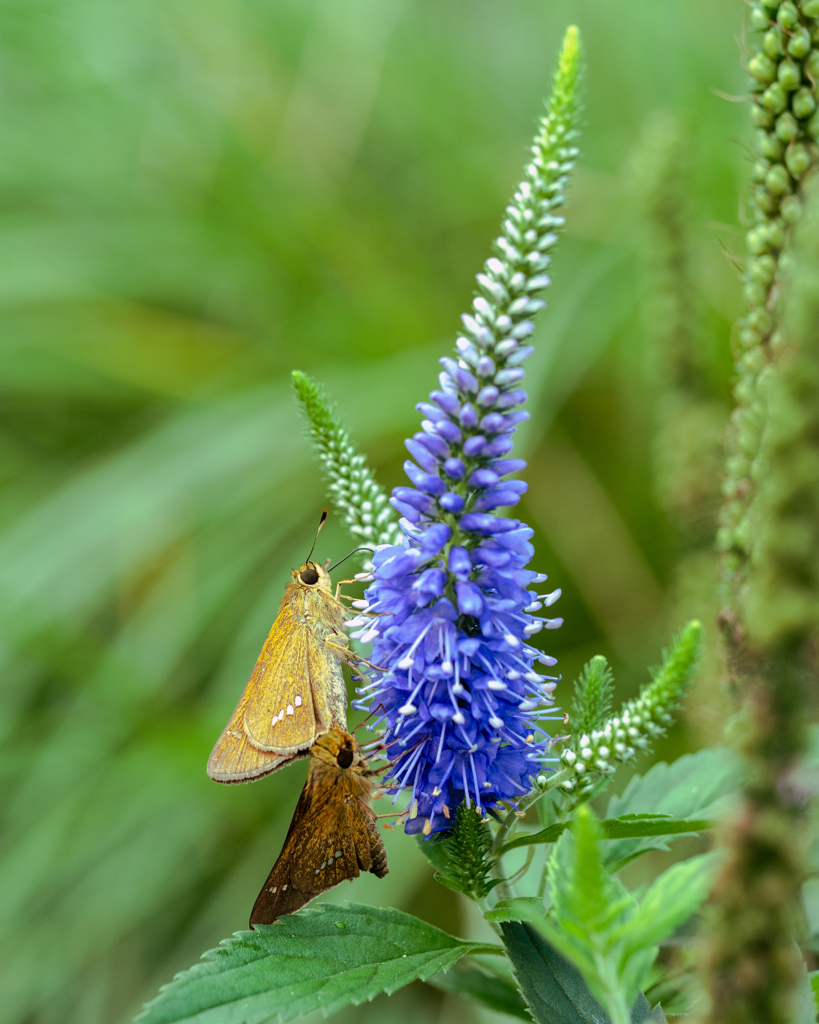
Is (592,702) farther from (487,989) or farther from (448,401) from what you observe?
(487,989)

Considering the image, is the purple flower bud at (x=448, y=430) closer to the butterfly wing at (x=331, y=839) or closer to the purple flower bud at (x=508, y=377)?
the purple flower bud at (x=508, y=377)

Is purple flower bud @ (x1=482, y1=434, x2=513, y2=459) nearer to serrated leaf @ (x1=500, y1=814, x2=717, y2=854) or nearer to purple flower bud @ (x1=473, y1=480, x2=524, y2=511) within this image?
purple flower bud @ (x1=473, y1=480, x2=524, y2=511)

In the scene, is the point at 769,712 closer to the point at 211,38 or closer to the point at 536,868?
the point at 536,868

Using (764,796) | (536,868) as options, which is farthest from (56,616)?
(764,796)

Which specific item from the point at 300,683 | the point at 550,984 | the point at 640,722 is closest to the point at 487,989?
the point at 550,984

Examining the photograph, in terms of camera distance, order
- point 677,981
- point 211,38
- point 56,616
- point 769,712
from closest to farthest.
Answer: point 769,712 < point 677,981 < point 56,616 < point 211,38

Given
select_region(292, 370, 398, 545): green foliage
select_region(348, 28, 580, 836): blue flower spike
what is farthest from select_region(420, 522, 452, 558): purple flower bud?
select_region(292, 370, 398, 545): green foliage
